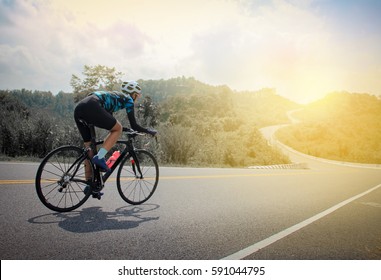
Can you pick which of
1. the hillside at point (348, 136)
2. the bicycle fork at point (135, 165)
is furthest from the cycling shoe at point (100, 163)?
the hillside at point (348, 136)

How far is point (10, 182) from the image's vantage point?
4.88 metres

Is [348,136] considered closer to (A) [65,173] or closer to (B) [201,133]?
(B) [201,133]

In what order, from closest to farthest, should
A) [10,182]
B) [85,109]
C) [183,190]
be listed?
[85,109]
[10,182]
[183,190]

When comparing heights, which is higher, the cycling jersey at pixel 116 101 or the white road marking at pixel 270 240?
the cycling jersey at pixel 116 101

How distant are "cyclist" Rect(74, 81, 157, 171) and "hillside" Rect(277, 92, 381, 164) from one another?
1705 inches

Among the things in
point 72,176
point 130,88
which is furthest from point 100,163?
point 130,88

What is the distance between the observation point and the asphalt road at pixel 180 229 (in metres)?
2.52

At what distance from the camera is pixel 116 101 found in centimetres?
400

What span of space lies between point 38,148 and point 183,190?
7826 millimetres

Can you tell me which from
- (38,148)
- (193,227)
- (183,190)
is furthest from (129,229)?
(38,148)

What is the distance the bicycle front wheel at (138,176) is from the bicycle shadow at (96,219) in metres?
0.61

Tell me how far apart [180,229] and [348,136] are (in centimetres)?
5405

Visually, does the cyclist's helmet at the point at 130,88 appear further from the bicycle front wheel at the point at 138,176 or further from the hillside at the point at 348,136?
the hillside at the point at 348,136

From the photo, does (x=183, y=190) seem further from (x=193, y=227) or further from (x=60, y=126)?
(x=60, y=126)
